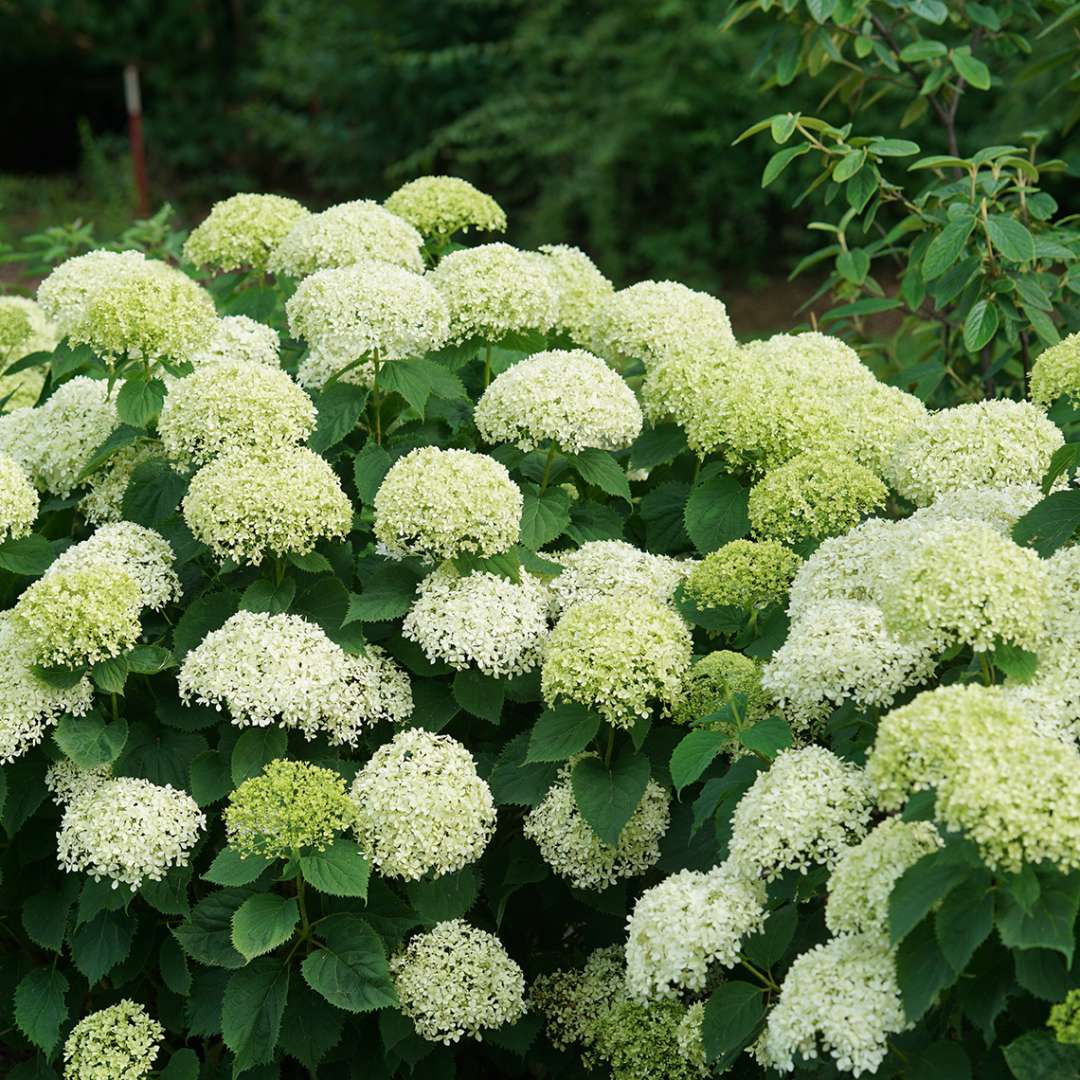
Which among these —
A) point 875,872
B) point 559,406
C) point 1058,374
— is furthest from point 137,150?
point 875,872

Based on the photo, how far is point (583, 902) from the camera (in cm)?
325

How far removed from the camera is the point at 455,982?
3.05 metres

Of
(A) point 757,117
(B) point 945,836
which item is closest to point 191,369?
(B) point 945,836

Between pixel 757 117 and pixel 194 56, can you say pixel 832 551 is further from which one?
pixel 194 56

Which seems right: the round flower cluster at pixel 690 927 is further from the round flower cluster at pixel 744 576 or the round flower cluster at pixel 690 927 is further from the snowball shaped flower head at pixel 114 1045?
the snowball shaped flower head at pixel 114 1045

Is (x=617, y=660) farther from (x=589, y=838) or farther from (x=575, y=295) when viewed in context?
(x=575, y=295)

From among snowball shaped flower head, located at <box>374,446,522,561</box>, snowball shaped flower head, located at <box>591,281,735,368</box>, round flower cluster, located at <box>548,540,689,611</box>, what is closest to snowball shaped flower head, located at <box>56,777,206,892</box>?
snowball shaped flower head, located at <box>374,446,522,561</box>

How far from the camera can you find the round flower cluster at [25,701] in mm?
3131

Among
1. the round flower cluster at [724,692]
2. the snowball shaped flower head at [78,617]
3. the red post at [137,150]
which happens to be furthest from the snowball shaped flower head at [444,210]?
the red post at [137,150]

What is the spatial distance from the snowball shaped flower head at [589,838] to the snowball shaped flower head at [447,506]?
0.51 metres

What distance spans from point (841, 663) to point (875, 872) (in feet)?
1.36

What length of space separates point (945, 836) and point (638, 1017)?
1.04m

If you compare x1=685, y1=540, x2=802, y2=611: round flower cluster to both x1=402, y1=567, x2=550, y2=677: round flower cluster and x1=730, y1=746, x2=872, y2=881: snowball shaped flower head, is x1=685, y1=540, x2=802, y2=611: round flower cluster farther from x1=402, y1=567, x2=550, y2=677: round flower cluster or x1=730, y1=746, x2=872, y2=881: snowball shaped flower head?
x1=730, y1=746, x2=872, y2=881: snowball shaped flower head

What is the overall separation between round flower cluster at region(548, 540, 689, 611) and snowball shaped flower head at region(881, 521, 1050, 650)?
853mm
